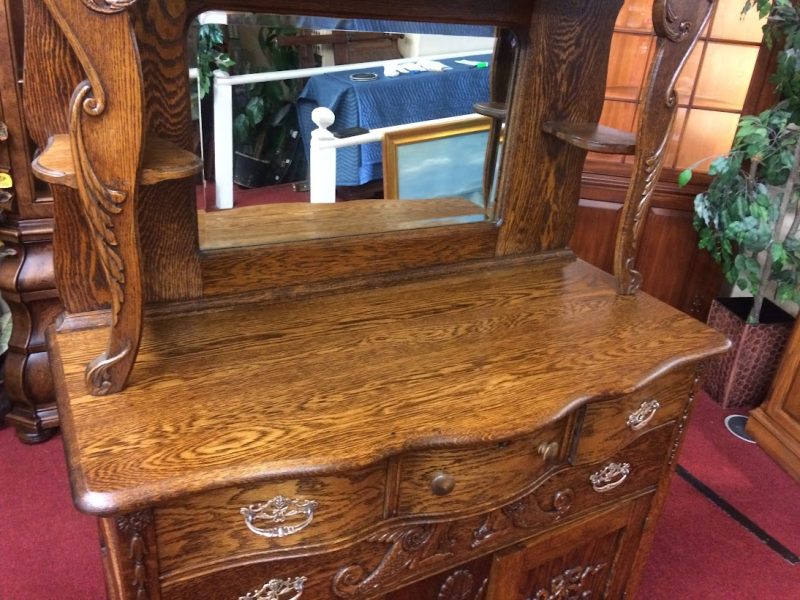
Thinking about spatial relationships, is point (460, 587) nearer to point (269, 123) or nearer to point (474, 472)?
point (474, 472)

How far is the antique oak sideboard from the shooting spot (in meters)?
0.85

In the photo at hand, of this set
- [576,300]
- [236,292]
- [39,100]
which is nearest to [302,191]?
[236,292]

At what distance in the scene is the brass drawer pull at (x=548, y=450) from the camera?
112cm

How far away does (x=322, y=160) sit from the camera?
1264 millimetres

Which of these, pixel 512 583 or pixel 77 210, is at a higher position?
pixel 77 210

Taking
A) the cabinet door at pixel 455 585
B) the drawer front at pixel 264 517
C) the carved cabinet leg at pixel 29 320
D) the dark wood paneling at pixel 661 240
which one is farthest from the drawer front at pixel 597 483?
the dark wood paneling at pixel 661 240

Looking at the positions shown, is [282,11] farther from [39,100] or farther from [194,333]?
[194,333]

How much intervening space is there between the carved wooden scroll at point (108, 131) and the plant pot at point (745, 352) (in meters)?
2.08

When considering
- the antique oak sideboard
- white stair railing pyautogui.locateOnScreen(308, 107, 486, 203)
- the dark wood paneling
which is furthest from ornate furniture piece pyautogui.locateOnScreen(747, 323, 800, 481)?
white stair railing pyautogui.locateOnScreen(308, 107, 486, 203)

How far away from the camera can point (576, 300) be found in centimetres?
139

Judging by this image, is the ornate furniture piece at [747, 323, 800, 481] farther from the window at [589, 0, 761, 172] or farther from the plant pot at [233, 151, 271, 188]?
the plant pot at [233, 151, 271, 188]

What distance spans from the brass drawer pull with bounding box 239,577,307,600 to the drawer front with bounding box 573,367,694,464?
1.66 feet

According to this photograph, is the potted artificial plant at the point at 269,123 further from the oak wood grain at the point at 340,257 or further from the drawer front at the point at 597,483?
the drawer front at the point at 597,483

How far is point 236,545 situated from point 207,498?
10 cm
